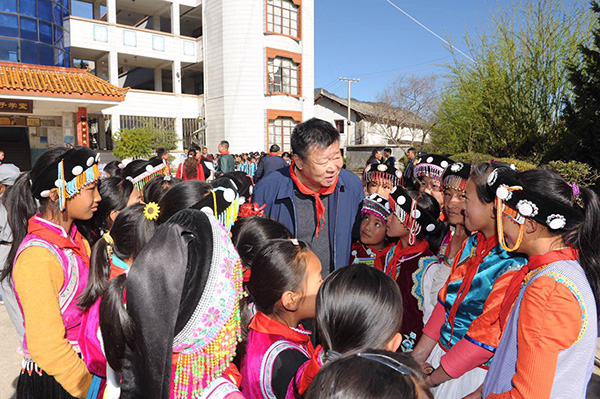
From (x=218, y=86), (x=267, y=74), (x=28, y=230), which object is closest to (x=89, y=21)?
(x=218, y=86)

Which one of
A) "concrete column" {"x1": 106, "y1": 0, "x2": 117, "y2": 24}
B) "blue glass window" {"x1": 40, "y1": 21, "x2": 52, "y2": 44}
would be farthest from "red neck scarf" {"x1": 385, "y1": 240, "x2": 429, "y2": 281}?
"concrete column" {"x1": 106, "y1": 0, "x2": 117, "y2": 24}

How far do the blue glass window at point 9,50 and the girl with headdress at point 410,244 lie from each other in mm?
17696

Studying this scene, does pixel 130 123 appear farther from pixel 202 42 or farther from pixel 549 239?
pixel 549 239

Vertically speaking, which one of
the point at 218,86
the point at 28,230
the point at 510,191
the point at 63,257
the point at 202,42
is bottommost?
the point at 63,257

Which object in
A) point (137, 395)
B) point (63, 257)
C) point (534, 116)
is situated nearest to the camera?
point (137, 395)

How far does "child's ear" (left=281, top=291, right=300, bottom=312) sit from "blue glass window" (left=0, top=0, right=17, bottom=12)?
19149mm

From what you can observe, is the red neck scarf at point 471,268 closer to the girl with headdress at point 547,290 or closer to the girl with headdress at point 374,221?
the girl with headdress at point 547,290

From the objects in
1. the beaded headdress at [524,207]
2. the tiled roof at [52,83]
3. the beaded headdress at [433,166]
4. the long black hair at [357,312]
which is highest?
the tiled roof at [52,83]

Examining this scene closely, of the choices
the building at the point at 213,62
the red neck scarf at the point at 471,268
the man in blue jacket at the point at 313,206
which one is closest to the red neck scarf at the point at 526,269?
the red neck scarf at the point at 471,268

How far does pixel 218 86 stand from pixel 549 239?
20.1m

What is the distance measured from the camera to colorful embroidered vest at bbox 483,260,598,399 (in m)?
1.46

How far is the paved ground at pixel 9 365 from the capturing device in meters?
3.09

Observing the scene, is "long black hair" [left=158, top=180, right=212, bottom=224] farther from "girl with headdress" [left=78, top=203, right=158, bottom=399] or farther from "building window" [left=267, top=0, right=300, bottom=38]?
"building window" [left=267, top=0, right=300, bottom=38]

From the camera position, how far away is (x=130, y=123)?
19125 millimetres
